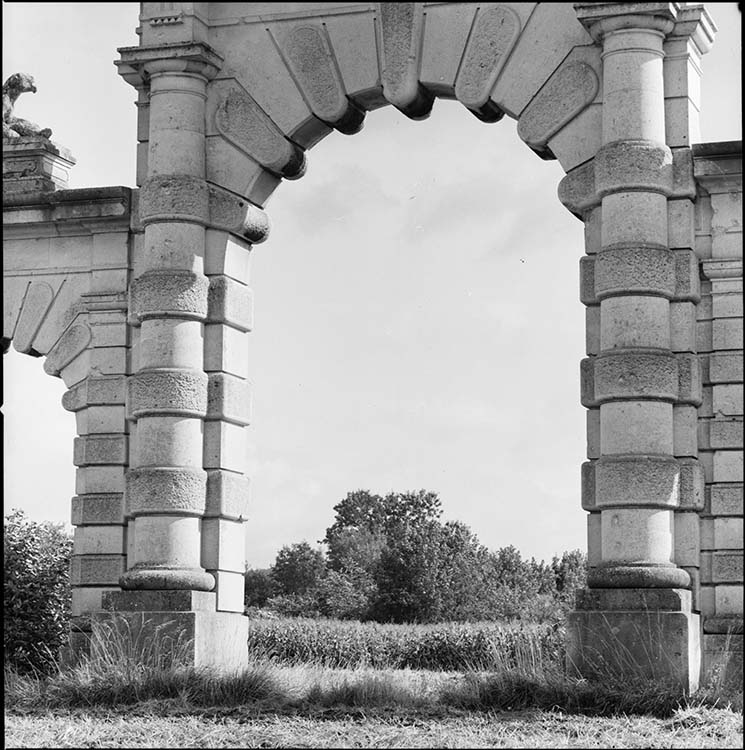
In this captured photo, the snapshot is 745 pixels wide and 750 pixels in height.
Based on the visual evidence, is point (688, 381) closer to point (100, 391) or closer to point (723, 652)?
point (723, 652)

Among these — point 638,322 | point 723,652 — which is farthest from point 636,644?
point 638,322

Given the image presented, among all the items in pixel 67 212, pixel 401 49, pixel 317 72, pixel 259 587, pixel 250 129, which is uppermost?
pixel 401 49

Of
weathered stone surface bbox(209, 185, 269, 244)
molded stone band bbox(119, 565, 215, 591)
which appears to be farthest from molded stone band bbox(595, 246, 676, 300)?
molded stone band bbox(119, 565, 215, 591)

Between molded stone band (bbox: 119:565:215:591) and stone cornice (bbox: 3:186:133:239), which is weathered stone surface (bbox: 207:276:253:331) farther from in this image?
molded stone band (bbox: 119:565:215:591)

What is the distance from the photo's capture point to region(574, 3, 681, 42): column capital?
1461 cm

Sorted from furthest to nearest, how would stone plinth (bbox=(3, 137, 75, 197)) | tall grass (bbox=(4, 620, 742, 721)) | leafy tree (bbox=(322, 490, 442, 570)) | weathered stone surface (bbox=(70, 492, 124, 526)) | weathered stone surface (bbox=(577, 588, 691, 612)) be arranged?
leafy tree (bbox=(322, 490, 442, 570)), stone plinth (bbox=(3, 137, 75, 197)), weathered stone surface (bbox=(70, 492, 124, 526)), weathered stone surface (bbox=(577, 588, 691, 612)), tall grass (bbox=(4, 620, 742, 721))

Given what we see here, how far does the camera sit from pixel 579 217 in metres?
15.4

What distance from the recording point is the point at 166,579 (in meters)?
15.3

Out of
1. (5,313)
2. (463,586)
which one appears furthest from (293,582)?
(5,313)

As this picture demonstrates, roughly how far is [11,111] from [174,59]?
125 inches

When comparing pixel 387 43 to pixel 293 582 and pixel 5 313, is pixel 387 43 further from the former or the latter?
pixel 293 582

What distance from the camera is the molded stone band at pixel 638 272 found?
14.4 meters

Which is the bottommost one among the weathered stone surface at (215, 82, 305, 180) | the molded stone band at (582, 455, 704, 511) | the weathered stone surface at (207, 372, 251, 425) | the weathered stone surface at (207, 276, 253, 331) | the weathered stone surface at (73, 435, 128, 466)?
the molded stone band at (582, 455, 704, 511)

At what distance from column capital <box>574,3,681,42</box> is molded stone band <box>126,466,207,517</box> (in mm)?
6256
